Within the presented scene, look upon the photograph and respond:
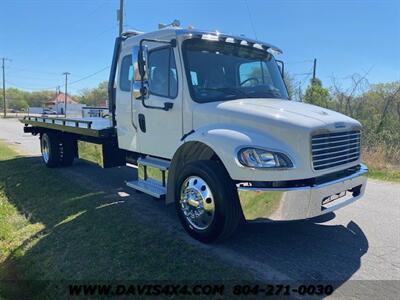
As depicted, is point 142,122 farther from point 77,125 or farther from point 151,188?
point 77,125

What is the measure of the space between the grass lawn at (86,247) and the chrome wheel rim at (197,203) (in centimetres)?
29

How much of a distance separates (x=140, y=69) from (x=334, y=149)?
2600 mm

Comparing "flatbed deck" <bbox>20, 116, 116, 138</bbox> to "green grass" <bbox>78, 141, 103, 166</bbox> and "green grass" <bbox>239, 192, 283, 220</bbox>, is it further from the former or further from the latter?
"green grass" <bbox>239, 192, 283, 220</bbox>

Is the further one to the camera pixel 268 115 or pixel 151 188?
pixel 151 188

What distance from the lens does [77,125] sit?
7.60m

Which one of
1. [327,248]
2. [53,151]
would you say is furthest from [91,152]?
[327,248]

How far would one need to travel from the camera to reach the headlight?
363 centimetres

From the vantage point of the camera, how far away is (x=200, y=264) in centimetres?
367

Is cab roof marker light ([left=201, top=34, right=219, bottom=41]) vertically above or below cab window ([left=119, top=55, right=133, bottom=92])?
above

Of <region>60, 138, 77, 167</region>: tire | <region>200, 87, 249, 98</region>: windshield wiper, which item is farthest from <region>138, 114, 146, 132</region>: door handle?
<region>60, 138, 77, 167</region>: tire

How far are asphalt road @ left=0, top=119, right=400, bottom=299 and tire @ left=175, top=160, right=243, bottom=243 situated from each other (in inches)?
7.5

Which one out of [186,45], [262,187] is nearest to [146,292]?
[262,187]

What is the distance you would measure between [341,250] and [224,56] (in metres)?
2.87

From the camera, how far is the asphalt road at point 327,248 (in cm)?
348
